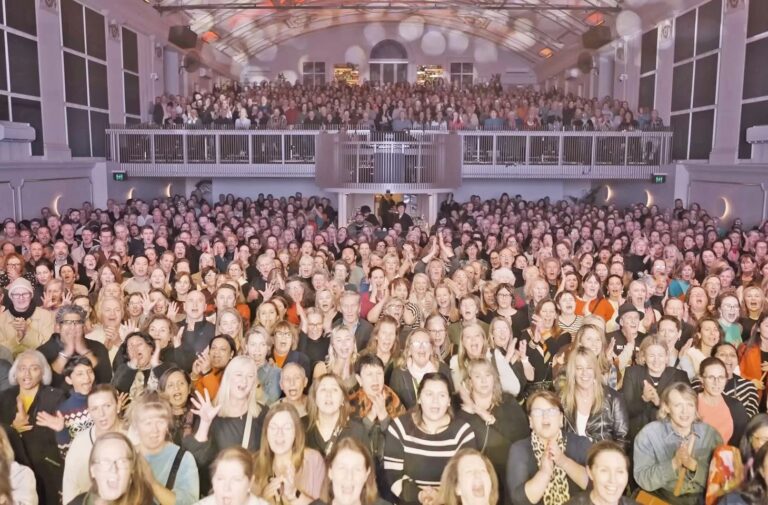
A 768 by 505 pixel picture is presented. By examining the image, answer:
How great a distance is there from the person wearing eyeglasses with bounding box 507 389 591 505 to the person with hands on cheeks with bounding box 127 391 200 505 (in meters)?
1.78

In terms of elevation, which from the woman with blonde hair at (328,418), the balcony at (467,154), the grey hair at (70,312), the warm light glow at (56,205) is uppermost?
the balcony at (467,154)

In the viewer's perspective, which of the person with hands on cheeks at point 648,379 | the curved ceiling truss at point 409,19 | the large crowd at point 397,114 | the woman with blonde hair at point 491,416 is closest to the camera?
the woman with blonde hair at point 491,416

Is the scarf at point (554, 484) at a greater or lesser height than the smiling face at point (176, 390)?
lesser

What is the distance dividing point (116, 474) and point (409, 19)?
38.7 m

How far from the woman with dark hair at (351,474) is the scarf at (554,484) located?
940 mm

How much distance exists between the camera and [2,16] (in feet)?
53.4

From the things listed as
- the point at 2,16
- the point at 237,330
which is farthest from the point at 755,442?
the point at 2,16

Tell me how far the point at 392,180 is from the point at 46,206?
8.92 metres

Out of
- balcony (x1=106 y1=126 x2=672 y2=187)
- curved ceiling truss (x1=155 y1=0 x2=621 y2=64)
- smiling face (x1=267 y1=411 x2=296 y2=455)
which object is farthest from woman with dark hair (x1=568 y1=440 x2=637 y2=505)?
curved ceiling truss (x1=155 y1=0 x2=621 y2=64)

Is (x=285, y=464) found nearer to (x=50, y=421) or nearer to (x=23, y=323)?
(x=50, y=421)

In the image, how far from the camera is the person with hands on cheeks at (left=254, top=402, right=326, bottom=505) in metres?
3.78

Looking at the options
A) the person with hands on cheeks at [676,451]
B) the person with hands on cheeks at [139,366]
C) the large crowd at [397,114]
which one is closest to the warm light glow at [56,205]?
the large crowd at [397,114]

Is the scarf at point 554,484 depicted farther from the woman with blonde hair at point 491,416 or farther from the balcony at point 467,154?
the balcony at point 467,154

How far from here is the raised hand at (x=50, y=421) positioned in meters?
4.48
